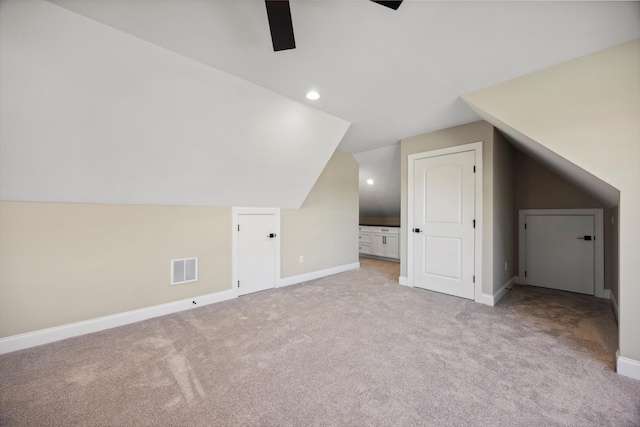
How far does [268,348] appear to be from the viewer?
7.02 ft

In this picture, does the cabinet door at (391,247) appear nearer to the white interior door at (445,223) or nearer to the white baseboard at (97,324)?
the white interior door at (445,223)

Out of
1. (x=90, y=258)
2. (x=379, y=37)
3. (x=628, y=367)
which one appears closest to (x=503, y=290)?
(x=628, y=367)

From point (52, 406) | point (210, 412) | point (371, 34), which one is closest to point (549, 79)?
point (371, 34)

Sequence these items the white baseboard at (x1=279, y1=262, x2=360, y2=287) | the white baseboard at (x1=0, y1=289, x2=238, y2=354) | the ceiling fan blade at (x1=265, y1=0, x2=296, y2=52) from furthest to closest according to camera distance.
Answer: the white baseboard at (x1=279, y1=262, x2=360, y2=287)
the white baseboard at (x1=0, y1=289, x2=238, y2=354)
the ceiling fan blade at (x1=265, y1=0, x2=296, y2=52)

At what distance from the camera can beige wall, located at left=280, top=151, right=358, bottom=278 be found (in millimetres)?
4098

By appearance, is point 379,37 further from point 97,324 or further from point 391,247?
point 391,247

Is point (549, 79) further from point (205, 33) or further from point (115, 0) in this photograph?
point (115, 0)

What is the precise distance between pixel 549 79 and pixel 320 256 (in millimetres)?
3564

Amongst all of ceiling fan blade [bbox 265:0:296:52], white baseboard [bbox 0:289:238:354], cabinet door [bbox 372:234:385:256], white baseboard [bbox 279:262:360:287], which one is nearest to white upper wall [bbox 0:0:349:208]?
ceiling fan blade [bbox 265:0:296:52]

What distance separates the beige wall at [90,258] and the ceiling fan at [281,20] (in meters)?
2.28

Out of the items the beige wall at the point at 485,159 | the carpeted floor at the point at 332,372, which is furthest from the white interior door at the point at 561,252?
the beige wall at the point at 485,159

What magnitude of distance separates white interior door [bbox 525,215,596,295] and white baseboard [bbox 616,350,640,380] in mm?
2349

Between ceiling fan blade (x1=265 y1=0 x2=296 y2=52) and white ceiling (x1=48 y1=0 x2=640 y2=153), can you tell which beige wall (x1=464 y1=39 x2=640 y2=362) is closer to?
white ceiling (x1=48 y1=0 x2=640 y2=153)

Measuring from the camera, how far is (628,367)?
1.79 m
